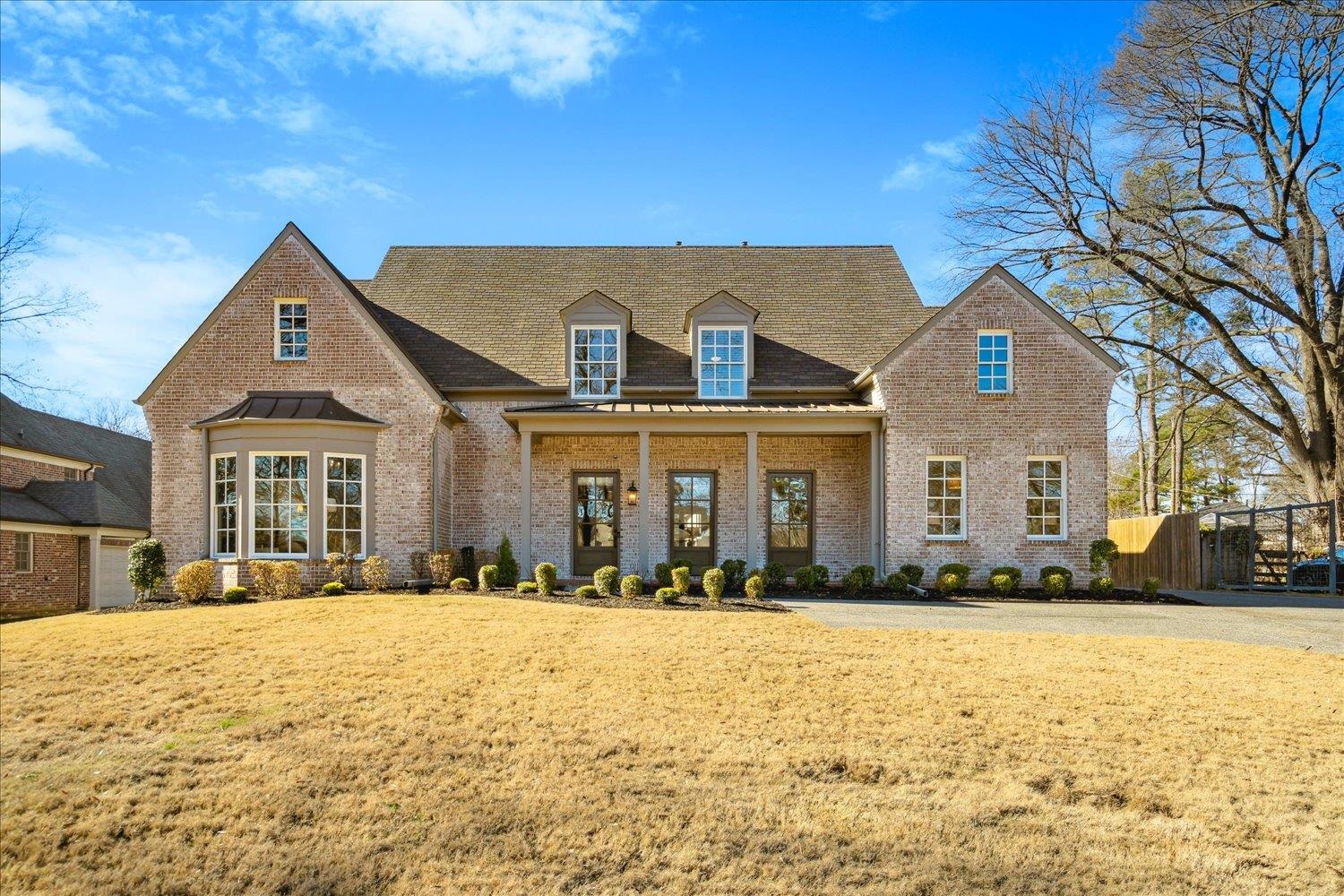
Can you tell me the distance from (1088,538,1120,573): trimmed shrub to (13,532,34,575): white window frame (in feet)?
88.5

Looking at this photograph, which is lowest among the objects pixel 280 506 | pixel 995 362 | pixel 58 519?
pixel 58 519

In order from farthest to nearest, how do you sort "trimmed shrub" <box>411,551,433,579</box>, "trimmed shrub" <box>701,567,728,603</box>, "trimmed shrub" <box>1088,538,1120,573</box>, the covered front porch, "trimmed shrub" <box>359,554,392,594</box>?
the covered front porch → "trimmed shrub" <box>1088,538,1120,573</box> → "trimmed shrub" <box>411,551,433,579</box> → "trimmed shrub" <box>359,554,392,594</box> → "trimmed shrub" <box>701,567,728,603</box>

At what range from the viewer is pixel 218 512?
16.8 m

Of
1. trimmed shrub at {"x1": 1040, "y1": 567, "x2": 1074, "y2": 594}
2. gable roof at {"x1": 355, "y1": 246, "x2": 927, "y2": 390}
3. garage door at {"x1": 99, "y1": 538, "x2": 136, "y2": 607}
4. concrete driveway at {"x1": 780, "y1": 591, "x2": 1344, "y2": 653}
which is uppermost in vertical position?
gable roof at {"x1": 355, "y1": 246, "x2": 927, "y2": 390}

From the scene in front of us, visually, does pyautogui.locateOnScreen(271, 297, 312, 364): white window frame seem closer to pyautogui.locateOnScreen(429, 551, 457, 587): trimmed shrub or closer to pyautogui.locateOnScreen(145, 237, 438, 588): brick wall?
pyautogui.locateOnScreen(145, 237, 438, 588): brick wall

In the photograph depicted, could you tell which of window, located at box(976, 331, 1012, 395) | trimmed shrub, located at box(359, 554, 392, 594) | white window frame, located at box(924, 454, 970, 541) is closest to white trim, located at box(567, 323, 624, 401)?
trimmed shrub, located at box(359, 554, 392, 594)

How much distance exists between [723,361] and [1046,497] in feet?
23.9

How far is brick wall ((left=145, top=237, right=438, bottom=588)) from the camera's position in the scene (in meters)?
17.0

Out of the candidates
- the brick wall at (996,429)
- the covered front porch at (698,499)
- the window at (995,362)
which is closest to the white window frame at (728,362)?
the covered front porch at (698,499)

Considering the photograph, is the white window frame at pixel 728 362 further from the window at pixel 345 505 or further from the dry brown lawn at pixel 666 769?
the dry brown lawn at pixel 666 769

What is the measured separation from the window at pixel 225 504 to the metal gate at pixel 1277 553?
20.9m

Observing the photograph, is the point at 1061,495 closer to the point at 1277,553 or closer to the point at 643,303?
the point at 1277,553

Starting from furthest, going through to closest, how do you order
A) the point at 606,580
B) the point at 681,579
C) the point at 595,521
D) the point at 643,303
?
Answer: 1. the point at 643,303
2. the point at 595,521
3. the point at 681,579
4. the point at 606,580

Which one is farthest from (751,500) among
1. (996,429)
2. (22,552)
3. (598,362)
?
(22,552)
